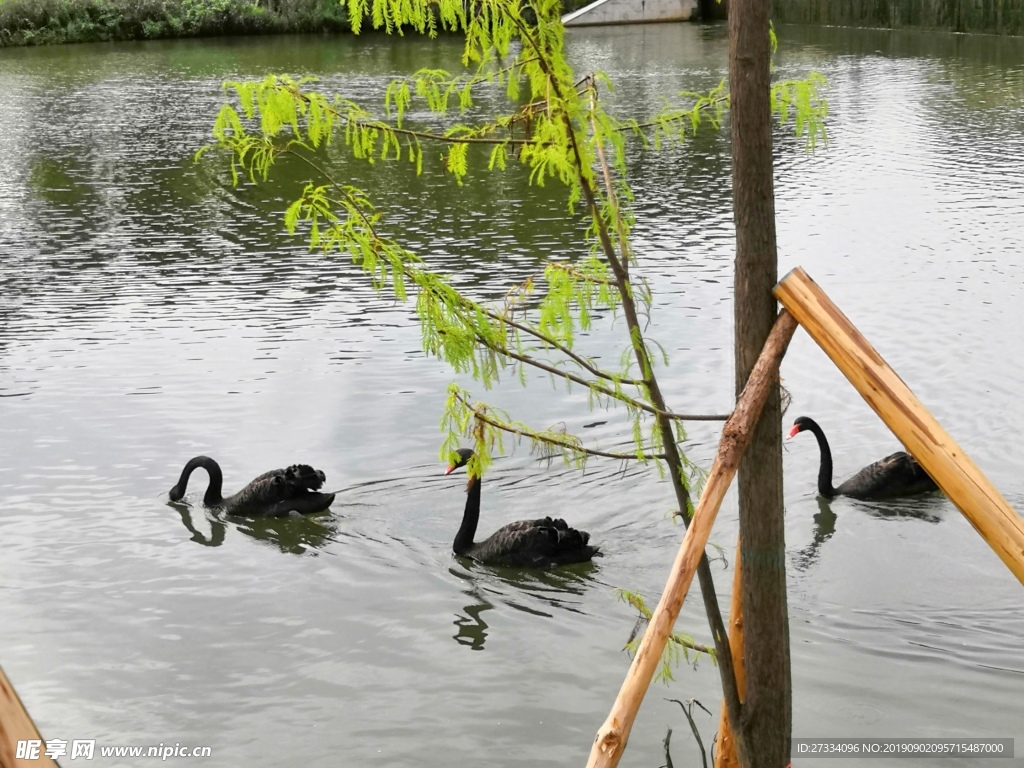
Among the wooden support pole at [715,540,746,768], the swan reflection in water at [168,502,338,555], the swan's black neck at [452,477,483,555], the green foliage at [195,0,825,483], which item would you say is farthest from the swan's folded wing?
the wooden support pole at [715,540,746,768]

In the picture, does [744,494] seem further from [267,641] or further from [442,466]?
[442,466]

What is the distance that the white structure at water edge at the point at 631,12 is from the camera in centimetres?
3950

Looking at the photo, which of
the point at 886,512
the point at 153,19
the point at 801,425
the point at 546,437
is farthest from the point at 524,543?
the point at 153,19

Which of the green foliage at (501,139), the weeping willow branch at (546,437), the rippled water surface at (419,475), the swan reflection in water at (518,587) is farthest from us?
the swan reflection in water at (518,587)

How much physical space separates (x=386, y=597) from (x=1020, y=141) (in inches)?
541

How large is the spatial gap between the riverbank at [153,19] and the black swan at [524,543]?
3364 cm

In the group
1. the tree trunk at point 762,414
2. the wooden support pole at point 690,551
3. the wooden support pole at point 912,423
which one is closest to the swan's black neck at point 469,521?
the tree trunk at point 762,414

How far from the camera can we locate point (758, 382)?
3.32 meters

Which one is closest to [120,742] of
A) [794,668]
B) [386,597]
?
[386,597]

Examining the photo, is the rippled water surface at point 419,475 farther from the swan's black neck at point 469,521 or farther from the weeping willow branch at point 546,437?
the weeping willow branch at point 546,437

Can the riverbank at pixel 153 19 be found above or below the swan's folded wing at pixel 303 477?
above

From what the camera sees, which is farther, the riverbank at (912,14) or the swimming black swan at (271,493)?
the riverbank at (912,14)

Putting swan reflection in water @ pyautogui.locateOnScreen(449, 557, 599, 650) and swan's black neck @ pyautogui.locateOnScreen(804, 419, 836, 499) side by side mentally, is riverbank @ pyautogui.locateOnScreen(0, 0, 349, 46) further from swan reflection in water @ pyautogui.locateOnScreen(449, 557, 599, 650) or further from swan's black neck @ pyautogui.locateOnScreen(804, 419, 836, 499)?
swan reflection in water @ pyautogui.locateOnScreen(449, 557, 599, 650)

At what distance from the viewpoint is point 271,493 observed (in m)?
7.57
